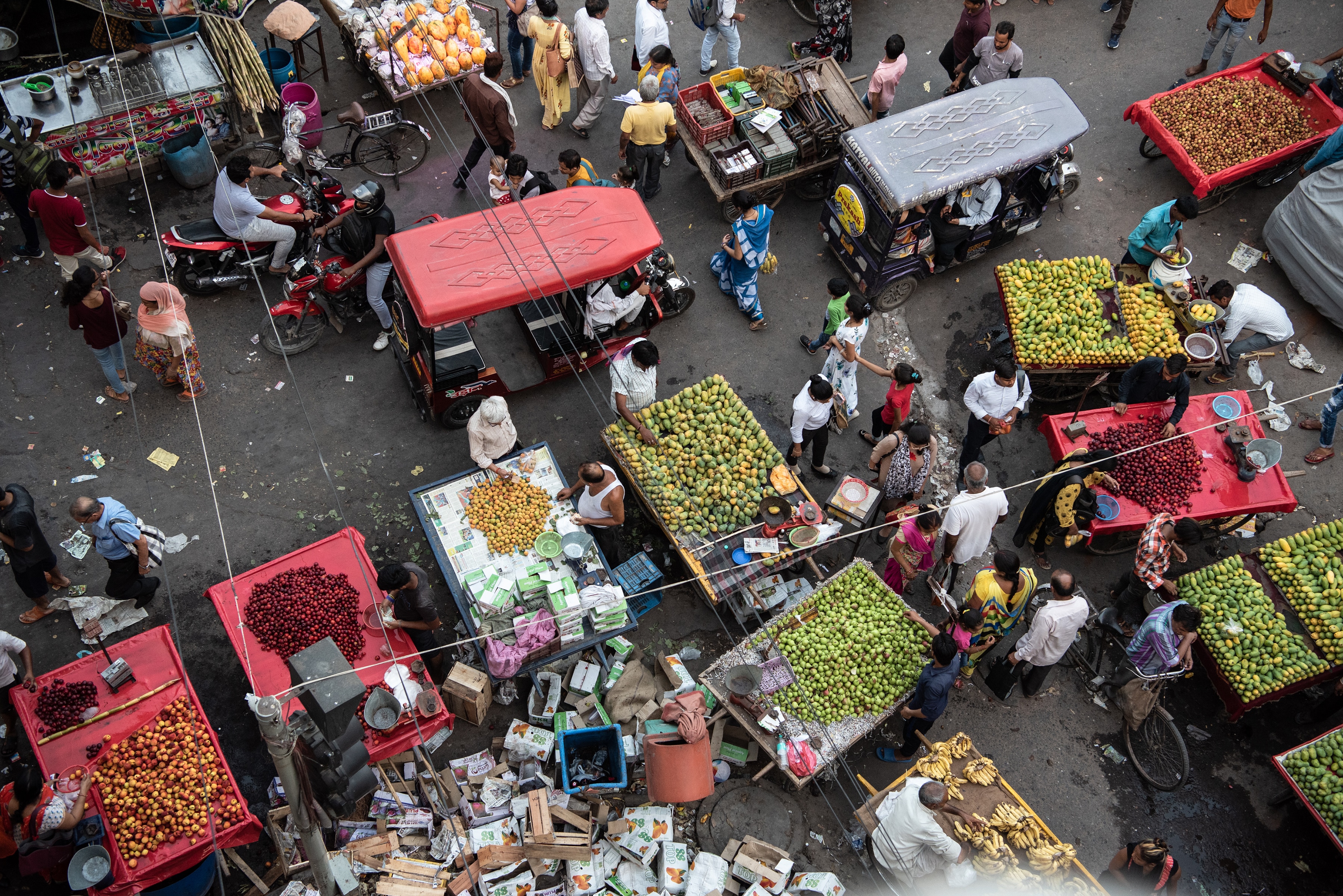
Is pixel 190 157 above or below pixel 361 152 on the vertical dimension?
above

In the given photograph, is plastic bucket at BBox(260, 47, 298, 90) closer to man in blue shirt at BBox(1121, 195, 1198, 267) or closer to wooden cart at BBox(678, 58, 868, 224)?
wooden cart at BBox(678, 58, 868, 224)

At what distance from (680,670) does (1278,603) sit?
18.6ft

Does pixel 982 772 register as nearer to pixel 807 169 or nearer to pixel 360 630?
pixel 360 630

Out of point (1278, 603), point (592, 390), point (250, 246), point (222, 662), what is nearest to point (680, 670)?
point (592, 390)

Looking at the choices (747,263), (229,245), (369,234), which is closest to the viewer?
(369,234)

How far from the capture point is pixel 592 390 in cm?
1101

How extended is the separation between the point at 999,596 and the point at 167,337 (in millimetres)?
8312

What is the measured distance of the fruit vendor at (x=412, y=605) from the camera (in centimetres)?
786

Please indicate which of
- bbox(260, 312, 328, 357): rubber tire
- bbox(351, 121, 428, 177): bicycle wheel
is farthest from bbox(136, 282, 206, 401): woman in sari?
bbox(351, 121, 428, 177): bicycle wheel

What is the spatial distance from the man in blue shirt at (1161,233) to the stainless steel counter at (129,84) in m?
10.9

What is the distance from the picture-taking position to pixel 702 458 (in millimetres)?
9531

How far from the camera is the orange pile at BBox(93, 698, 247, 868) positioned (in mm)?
7293

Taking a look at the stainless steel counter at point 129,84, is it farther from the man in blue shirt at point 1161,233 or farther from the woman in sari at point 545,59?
the man in blue shirt at point 1161,233

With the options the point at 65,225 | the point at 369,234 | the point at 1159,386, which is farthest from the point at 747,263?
the point at 65,225
